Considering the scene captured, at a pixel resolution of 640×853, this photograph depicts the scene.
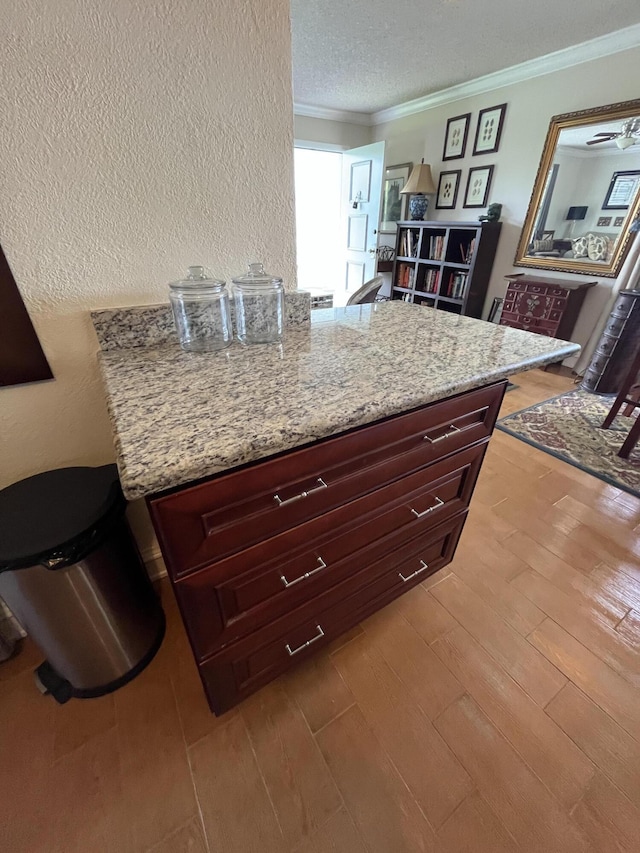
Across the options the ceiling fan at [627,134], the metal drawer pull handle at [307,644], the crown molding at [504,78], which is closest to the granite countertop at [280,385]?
the metal drawer pull handle at [307,644]

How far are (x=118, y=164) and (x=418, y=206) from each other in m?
3.92

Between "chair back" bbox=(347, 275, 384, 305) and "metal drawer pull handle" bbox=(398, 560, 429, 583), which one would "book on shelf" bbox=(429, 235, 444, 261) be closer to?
"chair back" bbox=(347, 275, 384, 305)

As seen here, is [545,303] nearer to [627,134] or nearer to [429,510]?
[627,134]

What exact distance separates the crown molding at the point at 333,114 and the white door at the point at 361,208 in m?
0.47

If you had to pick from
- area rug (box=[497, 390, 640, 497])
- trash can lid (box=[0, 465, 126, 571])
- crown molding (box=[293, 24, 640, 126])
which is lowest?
area rug (box=[497, 390, 640, 497])

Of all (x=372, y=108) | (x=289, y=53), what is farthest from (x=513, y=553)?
(x=372, y=108)

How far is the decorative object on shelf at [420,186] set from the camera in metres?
3.76

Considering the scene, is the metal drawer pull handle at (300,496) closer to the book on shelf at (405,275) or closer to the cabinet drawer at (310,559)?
the cabinet drawer at (310,559)

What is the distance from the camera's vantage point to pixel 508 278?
3.27 meters

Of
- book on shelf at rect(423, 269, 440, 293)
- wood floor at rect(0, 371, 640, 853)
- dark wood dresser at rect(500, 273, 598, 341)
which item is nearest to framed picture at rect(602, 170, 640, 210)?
dark wood dresser at rect(500, 273, 598, 341)

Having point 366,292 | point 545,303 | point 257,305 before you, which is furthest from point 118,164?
point 545,303

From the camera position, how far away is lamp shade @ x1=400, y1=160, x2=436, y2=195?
12.3 feet

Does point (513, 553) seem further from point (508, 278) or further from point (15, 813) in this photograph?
point (508, 278)

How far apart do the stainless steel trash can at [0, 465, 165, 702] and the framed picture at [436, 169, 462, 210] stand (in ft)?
14.0
